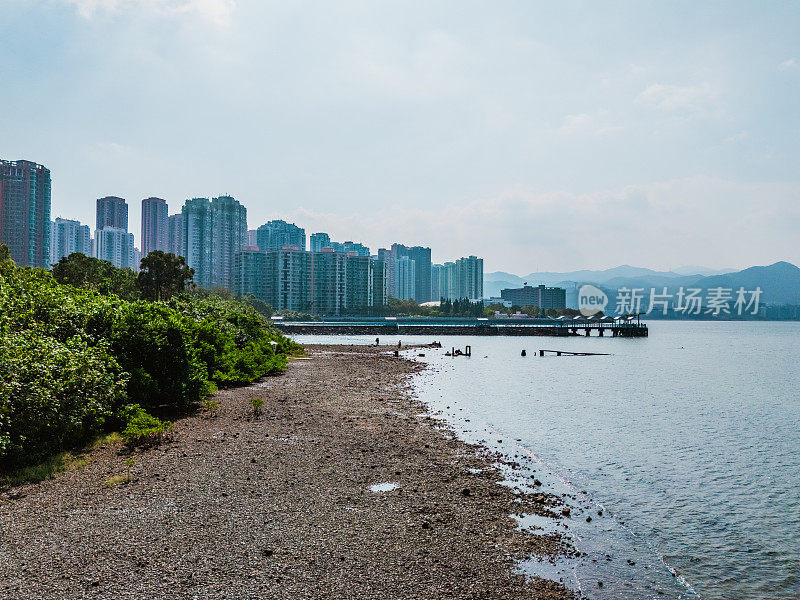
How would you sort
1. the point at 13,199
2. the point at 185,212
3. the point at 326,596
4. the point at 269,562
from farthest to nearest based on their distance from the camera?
the point at 185,212 < the point at 13,199 < the point at 269,562 < the point at 326,596

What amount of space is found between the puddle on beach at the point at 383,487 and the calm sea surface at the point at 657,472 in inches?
127

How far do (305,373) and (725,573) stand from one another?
101ft

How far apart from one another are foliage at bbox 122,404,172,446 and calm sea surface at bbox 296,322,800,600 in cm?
1032

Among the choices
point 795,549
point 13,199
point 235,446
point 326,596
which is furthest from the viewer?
point 13,199

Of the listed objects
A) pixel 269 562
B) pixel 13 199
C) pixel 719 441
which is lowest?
pixel 719 441

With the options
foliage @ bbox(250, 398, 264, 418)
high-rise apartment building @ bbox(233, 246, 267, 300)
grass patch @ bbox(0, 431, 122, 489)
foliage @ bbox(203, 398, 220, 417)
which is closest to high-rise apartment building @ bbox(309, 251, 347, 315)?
high-rise apartment building @ bbox(233, 246, 267, 300)

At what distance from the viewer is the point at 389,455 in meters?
15.9

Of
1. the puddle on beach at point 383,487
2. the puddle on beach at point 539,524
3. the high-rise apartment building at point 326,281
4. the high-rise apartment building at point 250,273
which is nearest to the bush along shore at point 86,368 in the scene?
the puddle on beach at point 383,487

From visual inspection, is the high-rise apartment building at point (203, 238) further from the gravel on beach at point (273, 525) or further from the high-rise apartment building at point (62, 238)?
the gravel on beach at point (273, 525)

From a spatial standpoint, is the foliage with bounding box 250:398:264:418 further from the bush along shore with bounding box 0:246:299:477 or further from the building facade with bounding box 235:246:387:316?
the building facade with bounding box 235:246:387:316

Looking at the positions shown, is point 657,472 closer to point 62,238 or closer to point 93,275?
point 93,275

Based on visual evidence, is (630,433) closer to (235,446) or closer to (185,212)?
(235,446)

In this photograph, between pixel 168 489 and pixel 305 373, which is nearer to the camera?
pixel 168 489

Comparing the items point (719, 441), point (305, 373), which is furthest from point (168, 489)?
point (305, 373)
